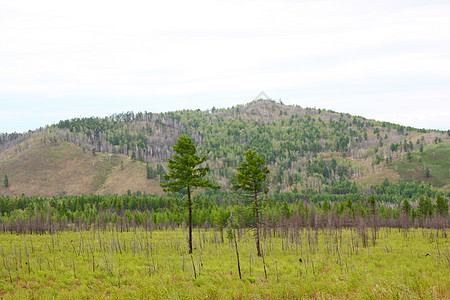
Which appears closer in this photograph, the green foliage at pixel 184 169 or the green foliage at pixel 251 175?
the green foliage at pixel 184 169

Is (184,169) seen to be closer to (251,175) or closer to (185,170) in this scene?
(185,170)

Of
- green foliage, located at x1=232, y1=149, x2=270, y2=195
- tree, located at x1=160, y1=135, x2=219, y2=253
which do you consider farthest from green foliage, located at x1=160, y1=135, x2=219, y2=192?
green foliage, located at x1=232, y1=149, x2=270, y2=195

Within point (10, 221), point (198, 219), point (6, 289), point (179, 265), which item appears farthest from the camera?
point (198, 219)

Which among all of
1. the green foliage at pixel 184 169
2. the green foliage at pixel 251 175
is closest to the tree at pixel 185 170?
the green foliage at pixel 184 169

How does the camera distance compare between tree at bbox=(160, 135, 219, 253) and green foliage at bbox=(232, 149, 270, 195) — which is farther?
green foliage at bbox=(232, 149, 270, 195)

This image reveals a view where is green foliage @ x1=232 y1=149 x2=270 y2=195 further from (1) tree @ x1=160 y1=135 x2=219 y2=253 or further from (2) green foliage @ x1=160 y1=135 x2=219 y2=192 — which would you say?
(2) green foliage @ x1=160 y1=135 x2=219 y2=192

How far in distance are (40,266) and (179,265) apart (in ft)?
35.5

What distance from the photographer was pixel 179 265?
84.8ft

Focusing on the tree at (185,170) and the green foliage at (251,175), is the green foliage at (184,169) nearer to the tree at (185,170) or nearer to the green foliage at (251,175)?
the tree at (185,170)

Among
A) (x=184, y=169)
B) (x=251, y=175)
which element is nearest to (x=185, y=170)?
(x=184, y=169)

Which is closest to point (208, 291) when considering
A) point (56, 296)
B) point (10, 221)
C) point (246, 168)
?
point (56, 296)

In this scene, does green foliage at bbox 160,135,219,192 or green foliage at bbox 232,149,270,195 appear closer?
green foliage at bbox 160,135,219,192

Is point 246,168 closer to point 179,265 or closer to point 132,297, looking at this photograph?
point 179,265

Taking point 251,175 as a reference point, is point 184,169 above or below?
above
